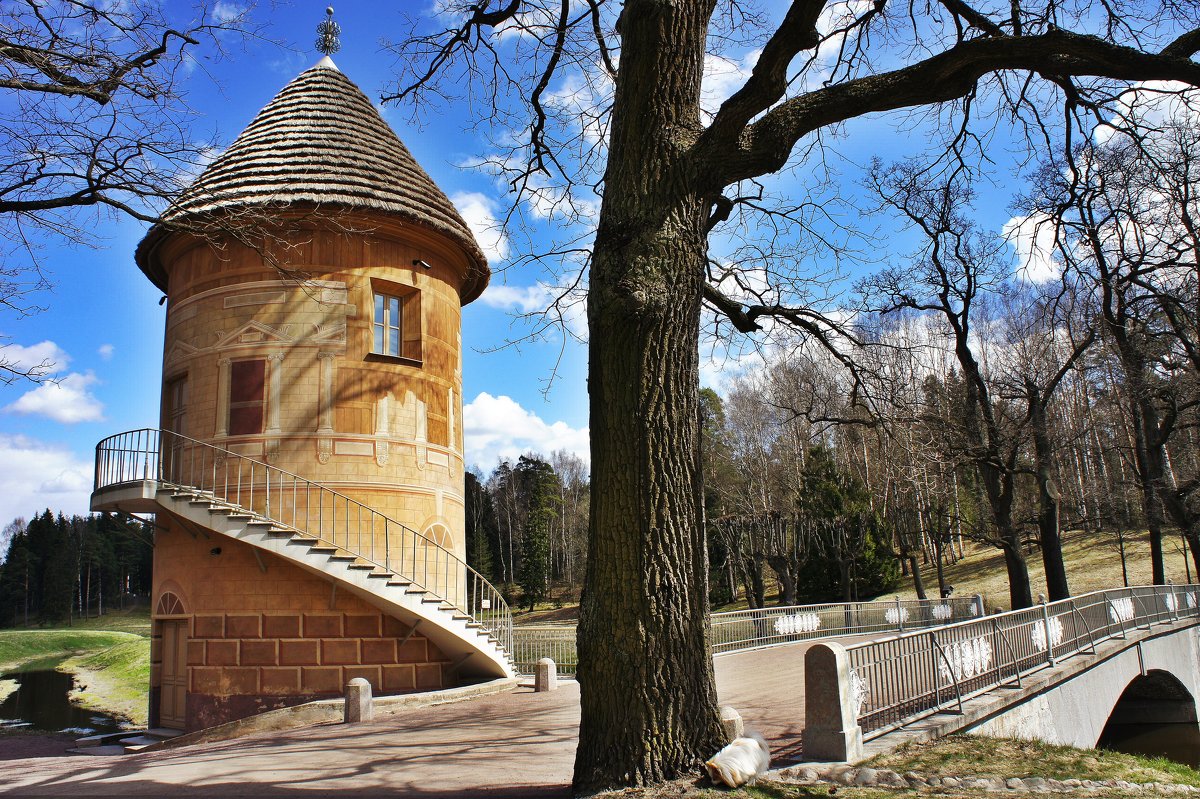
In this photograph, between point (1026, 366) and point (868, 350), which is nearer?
point (868, 350)

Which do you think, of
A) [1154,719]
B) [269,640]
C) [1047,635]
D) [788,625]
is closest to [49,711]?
[269,640]

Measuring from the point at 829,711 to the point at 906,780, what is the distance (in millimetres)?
1021

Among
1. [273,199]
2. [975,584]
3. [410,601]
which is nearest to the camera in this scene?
[410,601]

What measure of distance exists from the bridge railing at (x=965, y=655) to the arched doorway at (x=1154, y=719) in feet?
12.9

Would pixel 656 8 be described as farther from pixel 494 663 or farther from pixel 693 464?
pixel 494 663

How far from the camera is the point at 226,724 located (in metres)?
14.4

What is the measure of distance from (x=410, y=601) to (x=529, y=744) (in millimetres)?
6154

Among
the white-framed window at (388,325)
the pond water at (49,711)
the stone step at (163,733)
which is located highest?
the white-framed window at (388,325)

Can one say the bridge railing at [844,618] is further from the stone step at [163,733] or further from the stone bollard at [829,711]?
the stone bollard at [829,711]

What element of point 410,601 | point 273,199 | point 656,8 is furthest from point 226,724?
point 656,8

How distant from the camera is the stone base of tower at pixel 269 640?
623 inches

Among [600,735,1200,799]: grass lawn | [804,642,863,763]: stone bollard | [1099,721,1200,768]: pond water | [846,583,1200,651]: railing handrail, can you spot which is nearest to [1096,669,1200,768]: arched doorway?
[1099,721,1200,768]: pond water

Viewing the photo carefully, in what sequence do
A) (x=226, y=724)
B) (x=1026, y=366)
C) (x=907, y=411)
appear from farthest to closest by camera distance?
(x=1026, y=366) < (x=226, y=724) < (x=907, y=411)

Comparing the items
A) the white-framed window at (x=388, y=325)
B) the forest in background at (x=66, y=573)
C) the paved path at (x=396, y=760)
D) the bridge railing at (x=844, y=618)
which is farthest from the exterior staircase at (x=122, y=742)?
the forest in background at (x=66, y=573)
